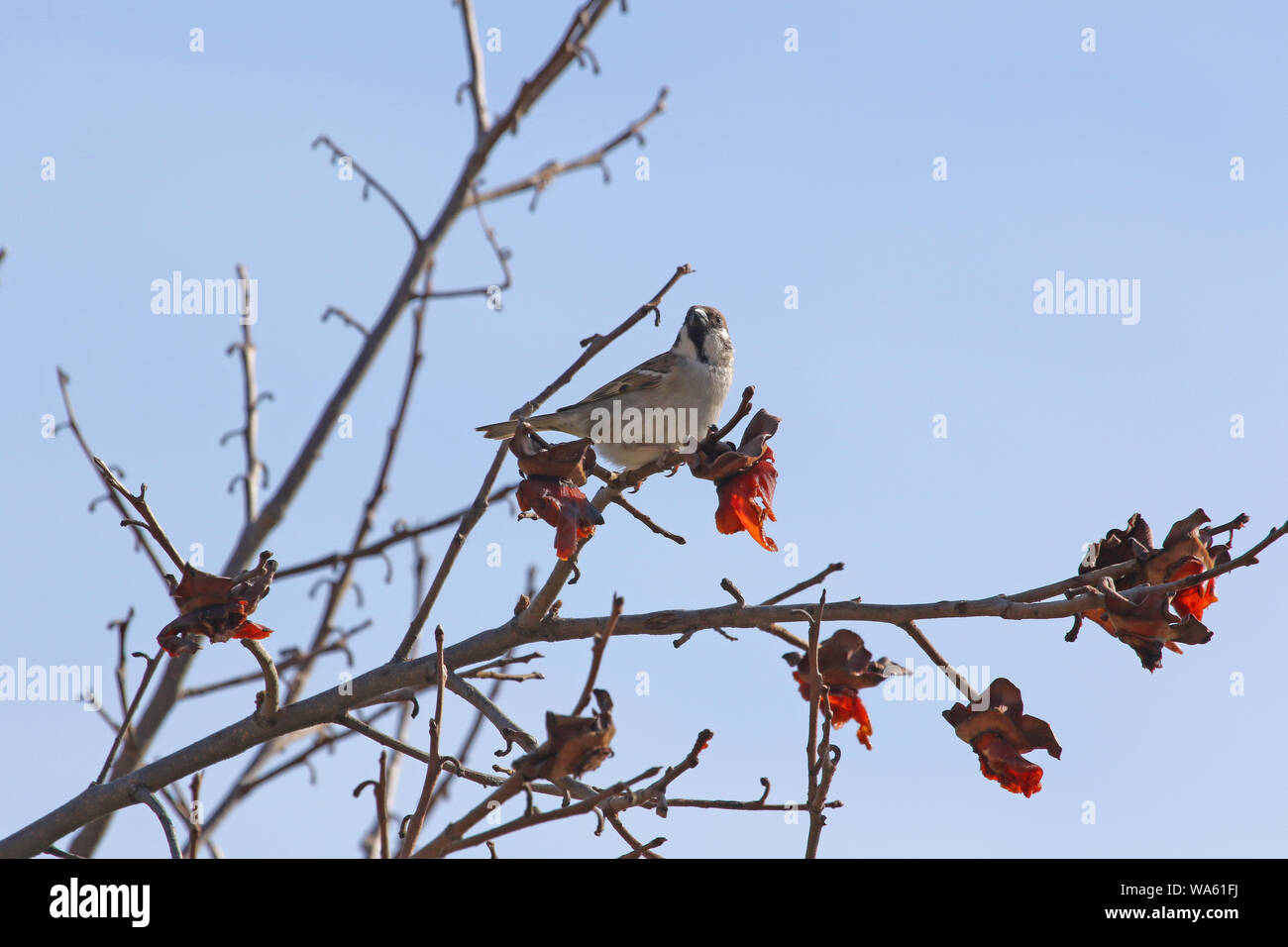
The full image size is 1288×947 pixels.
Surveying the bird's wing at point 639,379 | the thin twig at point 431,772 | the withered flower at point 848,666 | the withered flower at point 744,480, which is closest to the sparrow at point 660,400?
the bird's wing at point 639,379

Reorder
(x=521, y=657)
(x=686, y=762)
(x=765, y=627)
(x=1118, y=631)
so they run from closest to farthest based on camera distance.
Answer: (x=686, y=762)
(x=1118, y=631)
(x=765, y=627)
(x=521, y=657)

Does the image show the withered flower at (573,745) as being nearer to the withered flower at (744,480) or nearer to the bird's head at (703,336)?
the withered flower at (744,480)

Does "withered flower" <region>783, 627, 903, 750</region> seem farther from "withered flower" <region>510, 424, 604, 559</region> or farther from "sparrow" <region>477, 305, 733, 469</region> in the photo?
"sparrow" <region>477, 305, 733, 469</region>

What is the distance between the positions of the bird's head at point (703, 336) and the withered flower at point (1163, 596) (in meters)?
3.80

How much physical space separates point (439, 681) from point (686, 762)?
464 millimetres

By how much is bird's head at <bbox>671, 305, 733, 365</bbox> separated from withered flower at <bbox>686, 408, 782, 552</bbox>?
3.73m

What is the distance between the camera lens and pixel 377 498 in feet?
16.0

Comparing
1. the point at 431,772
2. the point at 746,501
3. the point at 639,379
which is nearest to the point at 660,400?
the point at 639,379

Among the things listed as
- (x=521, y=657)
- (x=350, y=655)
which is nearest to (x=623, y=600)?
(x=521, y=657)

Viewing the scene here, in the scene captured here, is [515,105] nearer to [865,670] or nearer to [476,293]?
[476,293]

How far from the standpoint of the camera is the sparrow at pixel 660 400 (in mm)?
5562

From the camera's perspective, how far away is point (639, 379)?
6.30 m

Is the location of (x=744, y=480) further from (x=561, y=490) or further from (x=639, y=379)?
(x=639, y=379)
